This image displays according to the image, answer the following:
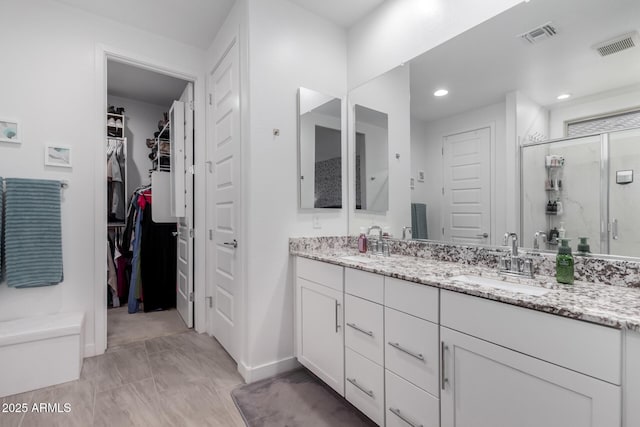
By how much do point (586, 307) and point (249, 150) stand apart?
6.03ft

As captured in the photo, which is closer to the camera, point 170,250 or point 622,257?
point 622,257

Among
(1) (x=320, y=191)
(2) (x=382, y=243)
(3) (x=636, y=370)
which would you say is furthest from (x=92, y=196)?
(3) (x=636, y=370)

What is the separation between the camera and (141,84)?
3.67 metres

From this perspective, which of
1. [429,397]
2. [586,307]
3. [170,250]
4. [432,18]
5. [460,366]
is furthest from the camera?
[170,250]

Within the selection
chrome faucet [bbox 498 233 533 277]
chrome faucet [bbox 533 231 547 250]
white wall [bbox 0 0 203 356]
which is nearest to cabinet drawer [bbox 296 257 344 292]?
chrome faucet [bbox 498 233 533 277]

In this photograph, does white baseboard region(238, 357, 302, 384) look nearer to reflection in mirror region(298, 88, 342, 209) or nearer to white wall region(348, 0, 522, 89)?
reflection in mirror region(298, 88, 342, 209)

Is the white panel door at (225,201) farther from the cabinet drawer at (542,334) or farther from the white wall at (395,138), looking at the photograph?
the cabinet drawer at (542,334)

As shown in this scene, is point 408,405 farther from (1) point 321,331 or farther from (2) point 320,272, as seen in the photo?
(2) point 320,272

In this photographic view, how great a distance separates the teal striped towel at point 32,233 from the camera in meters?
2.09

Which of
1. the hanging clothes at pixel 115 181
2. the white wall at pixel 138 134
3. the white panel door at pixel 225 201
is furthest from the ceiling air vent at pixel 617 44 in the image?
the white wall at pixel 138 134

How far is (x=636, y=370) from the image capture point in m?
0.77

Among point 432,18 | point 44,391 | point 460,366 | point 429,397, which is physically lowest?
point 44,391

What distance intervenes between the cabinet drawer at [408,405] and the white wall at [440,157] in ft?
2.78

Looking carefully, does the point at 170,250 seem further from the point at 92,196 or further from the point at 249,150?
the point at 249,150
